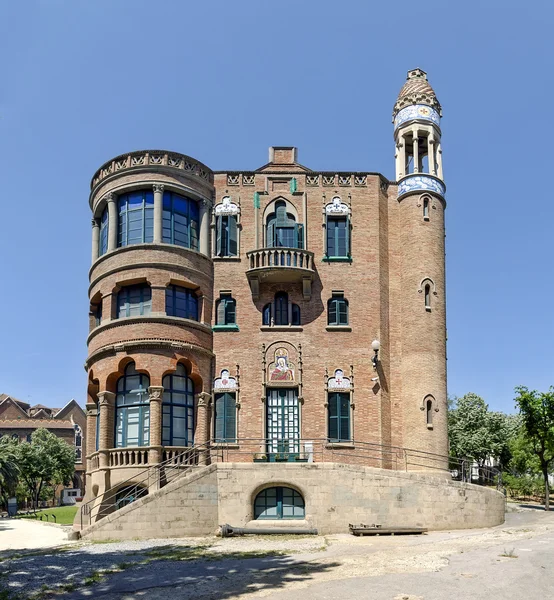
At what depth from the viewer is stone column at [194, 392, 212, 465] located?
29266 millimetres

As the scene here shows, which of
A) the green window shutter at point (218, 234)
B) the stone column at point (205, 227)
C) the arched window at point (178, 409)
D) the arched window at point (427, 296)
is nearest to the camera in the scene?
the arched window at point (178, 409)

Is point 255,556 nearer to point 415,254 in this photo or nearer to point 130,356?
point 130,356

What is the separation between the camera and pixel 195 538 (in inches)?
→ 969

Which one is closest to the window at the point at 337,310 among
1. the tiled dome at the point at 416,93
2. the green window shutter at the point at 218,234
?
the green window shutter at the point at 218,234

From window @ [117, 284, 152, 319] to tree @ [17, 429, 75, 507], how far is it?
1642 inches

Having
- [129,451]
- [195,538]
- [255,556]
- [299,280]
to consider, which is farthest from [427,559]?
[299,280]

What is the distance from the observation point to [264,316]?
31.4 m

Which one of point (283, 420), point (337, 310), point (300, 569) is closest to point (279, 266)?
point (337, 310)

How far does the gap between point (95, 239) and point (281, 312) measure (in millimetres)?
8359

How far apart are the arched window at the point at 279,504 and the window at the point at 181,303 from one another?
→ 7606mm

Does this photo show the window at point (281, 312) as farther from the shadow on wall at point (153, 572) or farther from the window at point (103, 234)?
the shadow on wall at point (153, 572)

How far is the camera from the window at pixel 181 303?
29906 millimetres

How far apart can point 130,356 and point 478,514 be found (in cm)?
1399

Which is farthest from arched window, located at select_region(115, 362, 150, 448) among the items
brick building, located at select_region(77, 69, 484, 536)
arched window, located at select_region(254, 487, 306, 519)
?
arched window, located at select_region(254, 487, 306, 519)
